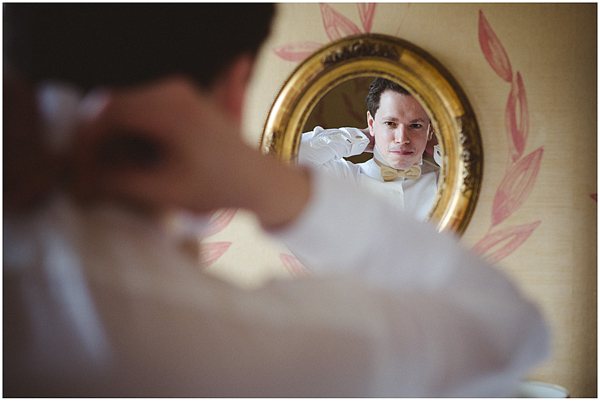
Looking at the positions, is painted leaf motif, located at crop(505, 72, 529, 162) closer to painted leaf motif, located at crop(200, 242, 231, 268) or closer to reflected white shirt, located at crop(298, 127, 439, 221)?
reflected white shirt, located at crop(298, 127, 439, 221)

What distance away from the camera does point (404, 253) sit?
262mm

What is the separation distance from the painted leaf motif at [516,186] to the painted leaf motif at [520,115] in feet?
0.12

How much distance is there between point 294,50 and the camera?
3.82 ft

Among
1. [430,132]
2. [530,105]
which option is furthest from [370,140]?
[530,105]

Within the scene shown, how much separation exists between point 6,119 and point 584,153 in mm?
1185

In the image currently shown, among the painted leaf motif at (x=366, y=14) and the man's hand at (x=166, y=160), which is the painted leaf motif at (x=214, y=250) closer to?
the painted leaf motif at (x=366, y=14)

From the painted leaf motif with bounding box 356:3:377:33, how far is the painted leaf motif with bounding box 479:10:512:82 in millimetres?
237

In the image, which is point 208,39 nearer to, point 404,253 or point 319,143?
point 404,253

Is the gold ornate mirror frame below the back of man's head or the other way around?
the other way around

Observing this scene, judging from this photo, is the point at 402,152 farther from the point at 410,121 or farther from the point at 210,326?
the point at 210,326

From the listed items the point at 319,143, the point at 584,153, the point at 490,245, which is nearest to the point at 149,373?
the point at 319,143

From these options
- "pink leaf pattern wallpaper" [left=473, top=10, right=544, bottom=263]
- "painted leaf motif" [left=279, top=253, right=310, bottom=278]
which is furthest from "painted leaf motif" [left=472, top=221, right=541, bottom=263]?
"painted leaf motif" [left=279, top=253, right=310, bottom=278]

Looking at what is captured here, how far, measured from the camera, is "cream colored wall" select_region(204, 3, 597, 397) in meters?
1.16

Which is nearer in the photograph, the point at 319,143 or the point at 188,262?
the point at 188,262
